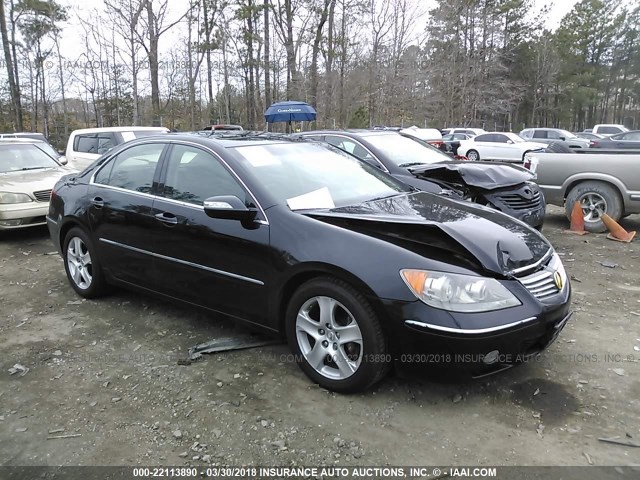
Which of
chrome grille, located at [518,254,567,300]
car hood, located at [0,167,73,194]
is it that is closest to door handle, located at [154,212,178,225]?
chrome grille, located at [518,254,567,300]

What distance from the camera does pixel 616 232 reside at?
22.3 feet

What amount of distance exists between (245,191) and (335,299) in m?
1.03

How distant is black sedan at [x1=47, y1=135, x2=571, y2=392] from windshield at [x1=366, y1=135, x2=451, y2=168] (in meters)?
2.35

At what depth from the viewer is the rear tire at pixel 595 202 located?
6988mm

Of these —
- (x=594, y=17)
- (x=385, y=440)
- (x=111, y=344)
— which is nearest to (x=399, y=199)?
(x=385, y=440)

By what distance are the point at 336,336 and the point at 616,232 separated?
574cm

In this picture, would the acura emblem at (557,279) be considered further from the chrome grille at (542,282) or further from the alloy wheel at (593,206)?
the alloy wheel at (593,206)

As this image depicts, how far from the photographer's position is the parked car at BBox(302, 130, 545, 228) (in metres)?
5.91

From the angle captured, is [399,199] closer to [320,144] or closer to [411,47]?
[320,144]

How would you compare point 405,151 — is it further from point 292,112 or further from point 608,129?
point 608,129

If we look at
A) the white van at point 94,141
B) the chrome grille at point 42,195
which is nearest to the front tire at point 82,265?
the chrome grille at point 42,195

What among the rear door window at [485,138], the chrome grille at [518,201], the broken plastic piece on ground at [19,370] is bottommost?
the broken plastic piece on ground at [19,370]

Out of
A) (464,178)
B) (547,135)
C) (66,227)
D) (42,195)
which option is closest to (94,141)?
(42,195)

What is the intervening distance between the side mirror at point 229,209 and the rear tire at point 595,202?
6.06m
